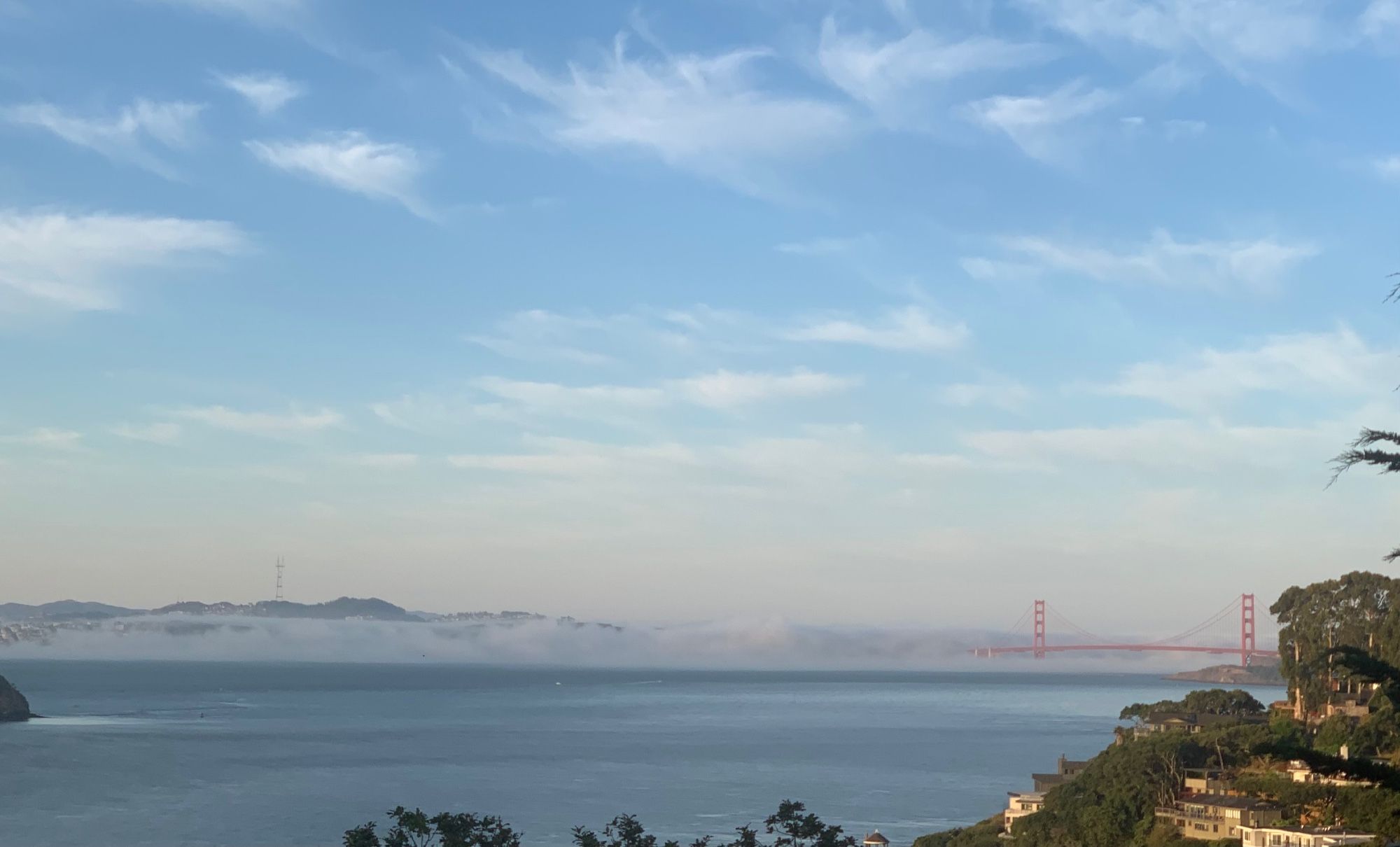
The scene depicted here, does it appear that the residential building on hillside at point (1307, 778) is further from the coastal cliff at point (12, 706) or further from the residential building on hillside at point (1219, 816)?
the coastal cliff at point (12, 706)

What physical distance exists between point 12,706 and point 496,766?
5461 cm

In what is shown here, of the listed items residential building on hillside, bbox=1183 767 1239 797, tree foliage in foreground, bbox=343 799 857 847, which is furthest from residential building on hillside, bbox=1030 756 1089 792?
tree foliage in foreground, bbox=343 799 857 847

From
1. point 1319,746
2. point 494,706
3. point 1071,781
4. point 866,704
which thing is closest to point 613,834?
point 1071,781

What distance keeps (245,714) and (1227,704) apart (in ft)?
341

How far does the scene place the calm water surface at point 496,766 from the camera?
61.0 meters

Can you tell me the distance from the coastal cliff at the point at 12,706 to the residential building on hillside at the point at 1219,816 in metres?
101

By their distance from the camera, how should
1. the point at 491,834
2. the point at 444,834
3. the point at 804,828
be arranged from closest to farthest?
the point at 804,828, the point at 444,834, the point at 491,834

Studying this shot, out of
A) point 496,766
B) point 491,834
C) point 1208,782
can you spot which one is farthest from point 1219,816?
point 496,766

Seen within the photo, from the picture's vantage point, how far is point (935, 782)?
76.8m

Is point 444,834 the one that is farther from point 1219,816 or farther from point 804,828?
point 1219,816

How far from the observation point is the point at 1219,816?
1463 inches

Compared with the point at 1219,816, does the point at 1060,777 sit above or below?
below

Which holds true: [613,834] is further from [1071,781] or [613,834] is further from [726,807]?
[1071,781]

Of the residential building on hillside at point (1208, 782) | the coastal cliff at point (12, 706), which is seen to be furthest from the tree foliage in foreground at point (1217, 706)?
the coastal cliff at point (12, 706)
